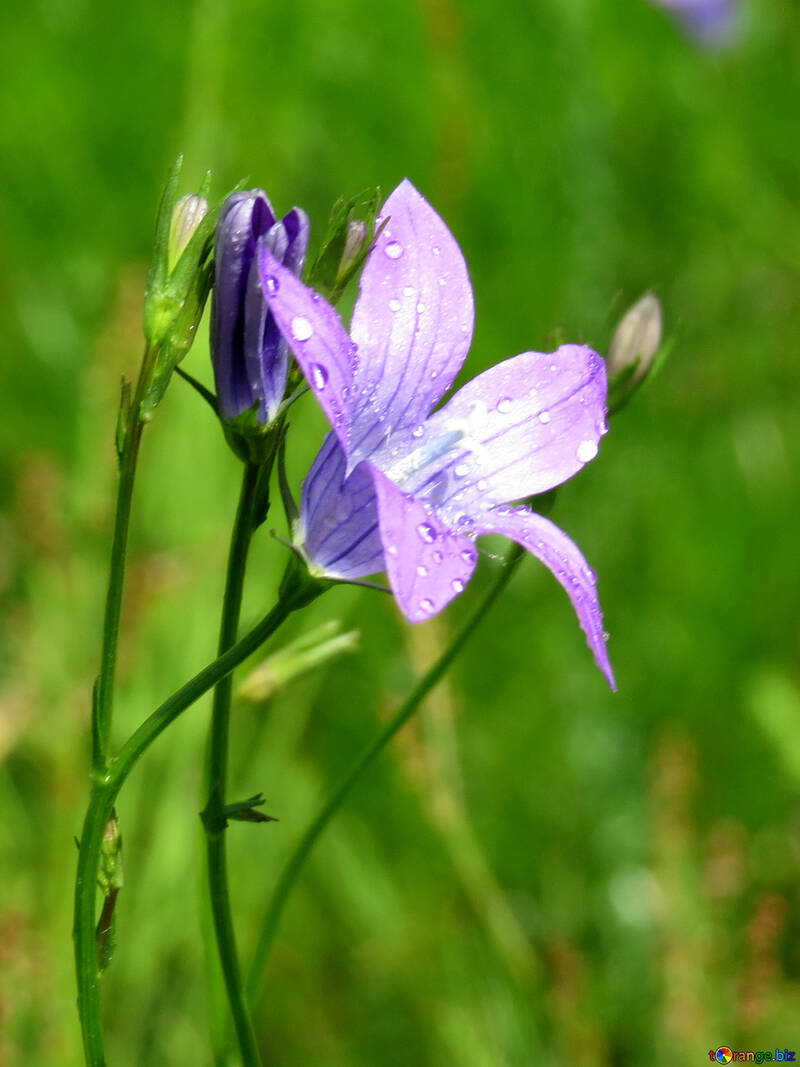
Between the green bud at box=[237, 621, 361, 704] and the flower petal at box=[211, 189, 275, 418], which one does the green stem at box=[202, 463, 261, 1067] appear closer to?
the flower petal at box=[211, 189, 275, 418]

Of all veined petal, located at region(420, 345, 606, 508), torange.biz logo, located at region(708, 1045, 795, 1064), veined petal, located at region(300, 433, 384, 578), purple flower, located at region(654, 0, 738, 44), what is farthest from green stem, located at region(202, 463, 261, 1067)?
purple flower, located at region(654, 0, 738, 44)

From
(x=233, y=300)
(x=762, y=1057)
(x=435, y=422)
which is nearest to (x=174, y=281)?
(x=233, y=300)

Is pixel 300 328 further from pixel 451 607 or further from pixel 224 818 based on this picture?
pixel 451 607

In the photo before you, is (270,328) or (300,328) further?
(270,328)

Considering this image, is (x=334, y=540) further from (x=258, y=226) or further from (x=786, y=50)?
(x=786, y=50)

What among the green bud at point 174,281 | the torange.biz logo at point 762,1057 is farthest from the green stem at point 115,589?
the torange.biz logo at point 762,1057
